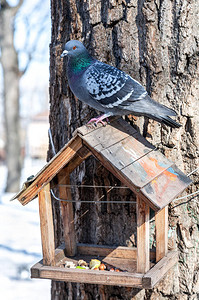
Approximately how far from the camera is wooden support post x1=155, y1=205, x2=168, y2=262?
216cm

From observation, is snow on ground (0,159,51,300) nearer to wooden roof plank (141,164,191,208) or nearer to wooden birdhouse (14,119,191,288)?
wooden birdhouse (14,119,191,288)

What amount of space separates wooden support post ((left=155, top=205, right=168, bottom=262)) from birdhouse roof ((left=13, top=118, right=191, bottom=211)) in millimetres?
220

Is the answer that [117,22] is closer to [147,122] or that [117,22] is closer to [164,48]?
[164,48]

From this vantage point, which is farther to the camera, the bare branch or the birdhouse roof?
the bare branch

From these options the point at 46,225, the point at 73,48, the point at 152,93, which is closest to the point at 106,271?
the point at 46,225

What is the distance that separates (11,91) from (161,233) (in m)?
8.92

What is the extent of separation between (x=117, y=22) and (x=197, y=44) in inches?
20.1

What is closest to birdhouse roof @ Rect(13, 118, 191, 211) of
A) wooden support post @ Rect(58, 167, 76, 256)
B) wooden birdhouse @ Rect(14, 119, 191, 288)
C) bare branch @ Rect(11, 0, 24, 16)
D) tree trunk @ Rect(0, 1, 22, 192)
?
wooden birdhouse @ Rect(14, 119, 191, 288)

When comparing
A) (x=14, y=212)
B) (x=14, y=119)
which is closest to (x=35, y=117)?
(x=14, y=119)

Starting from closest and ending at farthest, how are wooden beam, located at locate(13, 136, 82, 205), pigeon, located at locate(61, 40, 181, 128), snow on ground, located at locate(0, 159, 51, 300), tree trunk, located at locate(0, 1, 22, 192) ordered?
wooden beam, located at locate(13, 136, 82, 205), pigeon, located at locate(61, 40, 181, 128), snow on ground, located at locate(0, 159, 51, 300), tree trunk, located at locate(0, 1, 22, 192)

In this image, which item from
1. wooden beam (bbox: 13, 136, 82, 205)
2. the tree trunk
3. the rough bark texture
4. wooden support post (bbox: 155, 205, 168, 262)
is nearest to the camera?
wooden beam (bbox: 13, 136, 82, 205)

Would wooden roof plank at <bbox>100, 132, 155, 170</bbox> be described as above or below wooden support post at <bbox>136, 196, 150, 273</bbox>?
above

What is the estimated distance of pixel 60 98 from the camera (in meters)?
Result: 2.63

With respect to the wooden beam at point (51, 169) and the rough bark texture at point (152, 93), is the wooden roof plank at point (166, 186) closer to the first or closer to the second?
the rough bark texture at point (152, 93)
